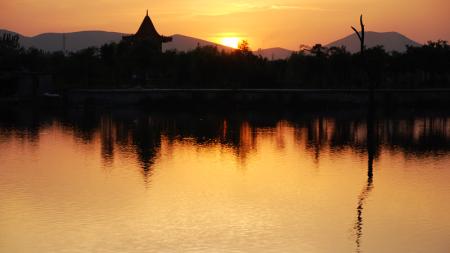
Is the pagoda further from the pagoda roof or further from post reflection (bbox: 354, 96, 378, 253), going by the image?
post reflection (bbox: 354, 96, 378, 253)

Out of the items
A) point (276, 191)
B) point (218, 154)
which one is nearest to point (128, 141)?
point (218, 154)

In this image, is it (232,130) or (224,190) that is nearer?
(224,190)

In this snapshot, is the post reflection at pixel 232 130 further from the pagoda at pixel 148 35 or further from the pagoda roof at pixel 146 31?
the pagoda roof at pixel 146 31

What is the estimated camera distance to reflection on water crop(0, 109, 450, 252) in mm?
14359

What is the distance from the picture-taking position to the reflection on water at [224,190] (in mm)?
14359

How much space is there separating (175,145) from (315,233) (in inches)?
672

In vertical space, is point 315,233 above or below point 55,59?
below

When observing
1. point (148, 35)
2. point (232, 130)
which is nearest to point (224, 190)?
point (232, 130)

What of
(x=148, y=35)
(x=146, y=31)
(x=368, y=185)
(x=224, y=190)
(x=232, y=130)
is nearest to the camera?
(x=224, y=190)

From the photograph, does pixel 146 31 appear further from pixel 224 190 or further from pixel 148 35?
pixel 224 190

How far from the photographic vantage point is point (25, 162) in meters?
25.4

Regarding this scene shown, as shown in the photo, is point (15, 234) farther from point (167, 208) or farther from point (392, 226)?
point (392, 226)

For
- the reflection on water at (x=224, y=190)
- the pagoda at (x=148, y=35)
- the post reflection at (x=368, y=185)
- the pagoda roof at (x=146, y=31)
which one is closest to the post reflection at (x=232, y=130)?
the post reflection at (x=368, y=185)

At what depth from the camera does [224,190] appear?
1989cm
